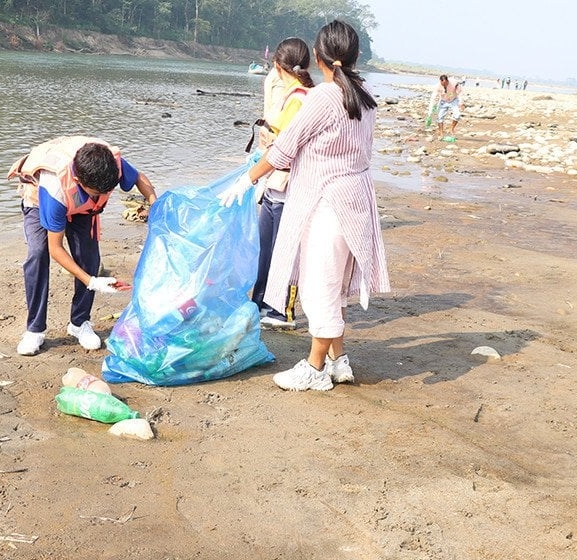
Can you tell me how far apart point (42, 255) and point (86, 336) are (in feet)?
1.69

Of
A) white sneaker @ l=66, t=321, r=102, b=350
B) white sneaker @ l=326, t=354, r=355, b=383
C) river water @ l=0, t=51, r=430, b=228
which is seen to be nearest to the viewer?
white sneaker @ l=326, t=354, r=355, b=383

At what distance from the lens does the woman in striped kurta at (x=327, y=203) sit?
3.07 metres

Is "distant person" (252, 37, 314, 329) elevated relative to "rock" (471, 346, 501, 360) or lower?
elevated

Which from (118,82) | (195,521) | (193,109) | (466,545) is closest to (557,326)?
(466,545)

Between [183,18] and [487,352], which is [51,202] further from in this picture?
[183,18]

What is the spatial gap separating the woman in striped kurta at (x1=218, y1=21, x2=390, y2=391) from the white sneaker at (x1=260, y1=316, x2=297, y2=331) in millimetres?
966

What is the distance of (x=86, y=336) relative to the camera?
12.6 ft

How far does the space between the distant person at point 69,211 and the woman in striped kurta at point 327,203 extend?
637mm

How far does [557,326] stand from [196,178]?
632 centimetres

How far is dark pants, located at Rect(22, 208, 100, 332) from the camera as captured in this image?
3590 mm

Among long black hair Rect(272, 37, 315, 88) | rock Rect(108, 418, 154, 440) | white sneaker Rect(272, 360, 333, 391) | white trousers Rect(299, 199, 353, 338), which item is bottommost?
rock Rect(108, 418, 154, 440)

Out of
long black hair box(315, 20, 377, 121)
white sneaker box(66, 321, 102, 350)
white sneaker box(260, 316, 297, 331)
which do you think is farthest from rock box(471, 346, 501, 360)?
white sneaker box(66, 321, 102, 350)

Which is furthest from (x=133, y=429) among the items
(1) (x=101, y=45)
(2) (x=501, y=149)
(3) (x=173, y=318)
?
(1) (x=101, y=45)

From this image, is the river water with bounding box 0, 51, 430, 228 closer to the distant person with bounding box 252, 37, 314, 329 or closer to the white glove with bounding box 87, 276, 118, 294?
the distant person with bounding box 252, 37, 314, 329
